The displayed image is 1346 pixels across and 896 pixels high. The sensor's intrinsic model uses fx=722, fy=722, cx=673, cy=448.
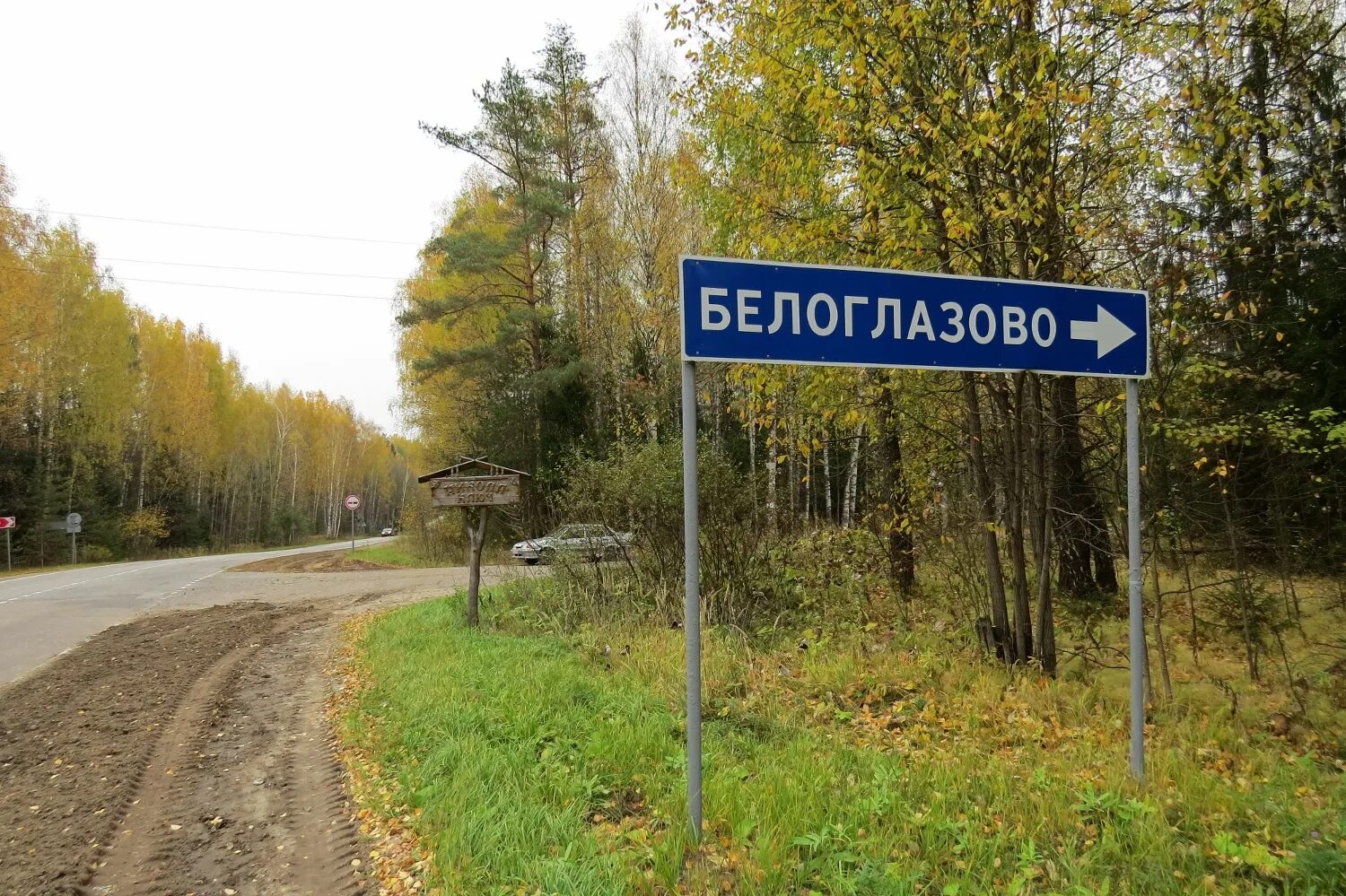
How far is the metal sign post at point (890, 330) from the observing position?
2699 mm

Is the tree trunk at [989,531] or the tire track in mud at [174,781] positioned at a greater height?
the tree trunk at [989,531]

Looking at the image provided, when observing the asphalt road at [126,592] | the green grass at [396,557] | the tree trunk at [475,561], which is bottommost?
the green grass at [396,557]

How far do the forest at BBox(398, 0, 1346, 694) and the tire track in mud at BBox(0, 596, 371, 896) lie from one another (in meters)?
4.06

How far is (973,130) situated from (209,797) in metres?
6.48

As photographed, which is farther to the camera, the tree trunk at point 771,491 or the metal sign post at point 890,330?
the tree trunk at point 771,491

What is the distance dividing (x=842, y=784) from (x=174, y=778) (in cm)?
424

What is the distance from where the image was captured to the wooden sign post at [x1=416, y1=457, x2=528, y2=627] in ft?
30.9

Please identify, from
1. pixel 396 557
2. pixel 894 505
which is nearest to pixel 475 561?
pixel 894 505

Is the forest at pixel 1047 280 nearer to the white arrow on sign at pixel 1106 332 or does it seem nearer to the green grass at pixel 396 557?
the white arrow on sign at pixel 1106 332

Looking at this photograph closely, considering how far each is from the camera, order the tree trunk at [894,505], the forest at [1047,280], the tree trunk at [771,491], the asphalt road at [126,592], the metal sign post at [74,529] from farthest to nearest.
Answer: the metal sign post at [74,529] < the asphalt road at [126,592] < the tree trunk at [771,491] < the tree trunk at [894,505] < the forest at [1047,280]

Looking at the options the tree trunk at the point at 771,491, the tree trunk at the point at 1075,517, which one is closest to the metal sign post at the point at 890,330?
the tree trunk at the point at 1075,517

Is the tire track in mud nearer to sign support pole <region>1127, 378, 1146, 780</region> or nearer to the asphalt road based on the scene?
the asphalt road

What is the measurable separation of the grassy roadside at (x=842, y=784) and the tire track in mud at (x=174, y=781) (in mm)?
441

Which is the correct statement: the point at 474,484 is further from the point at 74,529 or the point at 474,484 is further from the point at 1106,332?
the point at 74,529
